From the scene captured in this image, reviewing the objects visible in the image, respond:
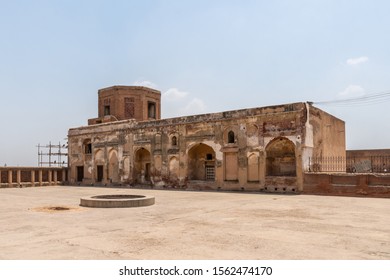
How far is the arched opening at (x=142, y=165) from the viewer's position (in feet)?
82.2

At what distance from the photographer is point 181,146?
2212 cm

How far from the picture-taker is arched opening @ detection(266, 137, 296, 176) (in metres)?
18.7

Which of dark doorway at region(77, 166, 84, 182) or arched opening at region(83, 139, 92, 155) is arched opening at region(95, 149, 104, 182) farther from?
dark doorway at region(77, 166, 84, 182)

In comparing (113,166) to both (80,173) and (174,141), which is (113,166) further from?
(174,141)

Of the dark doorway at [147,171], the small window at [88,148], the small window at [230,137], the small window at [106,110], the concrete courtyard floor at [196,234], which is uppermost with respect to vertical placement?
the small window at [106,110]

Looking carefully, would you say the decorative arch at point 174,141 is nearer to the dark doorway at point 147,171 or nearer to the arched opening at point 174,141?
the arched opening at point 174,141

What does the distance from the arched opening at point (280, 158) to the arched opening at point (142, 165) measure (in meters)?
9.60

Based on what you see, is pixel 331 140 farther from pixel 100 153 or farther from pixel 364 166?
pixel 100 153

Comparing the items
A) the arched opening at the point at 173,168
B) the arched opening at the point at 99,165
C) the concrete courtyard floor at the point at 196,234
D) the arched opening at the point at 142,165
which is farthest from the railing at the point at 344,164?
the arched opening at the point at 99,165

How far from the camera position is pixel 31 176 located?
26.7 meters

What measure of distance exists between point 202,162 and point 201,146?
111 centimetres

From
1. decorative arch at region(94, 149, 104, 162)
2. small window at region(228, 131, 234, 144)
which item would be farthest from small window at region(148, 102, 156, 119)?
small window at region(228, 131, 234, 144)

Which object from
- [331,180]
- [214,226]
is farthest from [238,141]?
[214,226]
